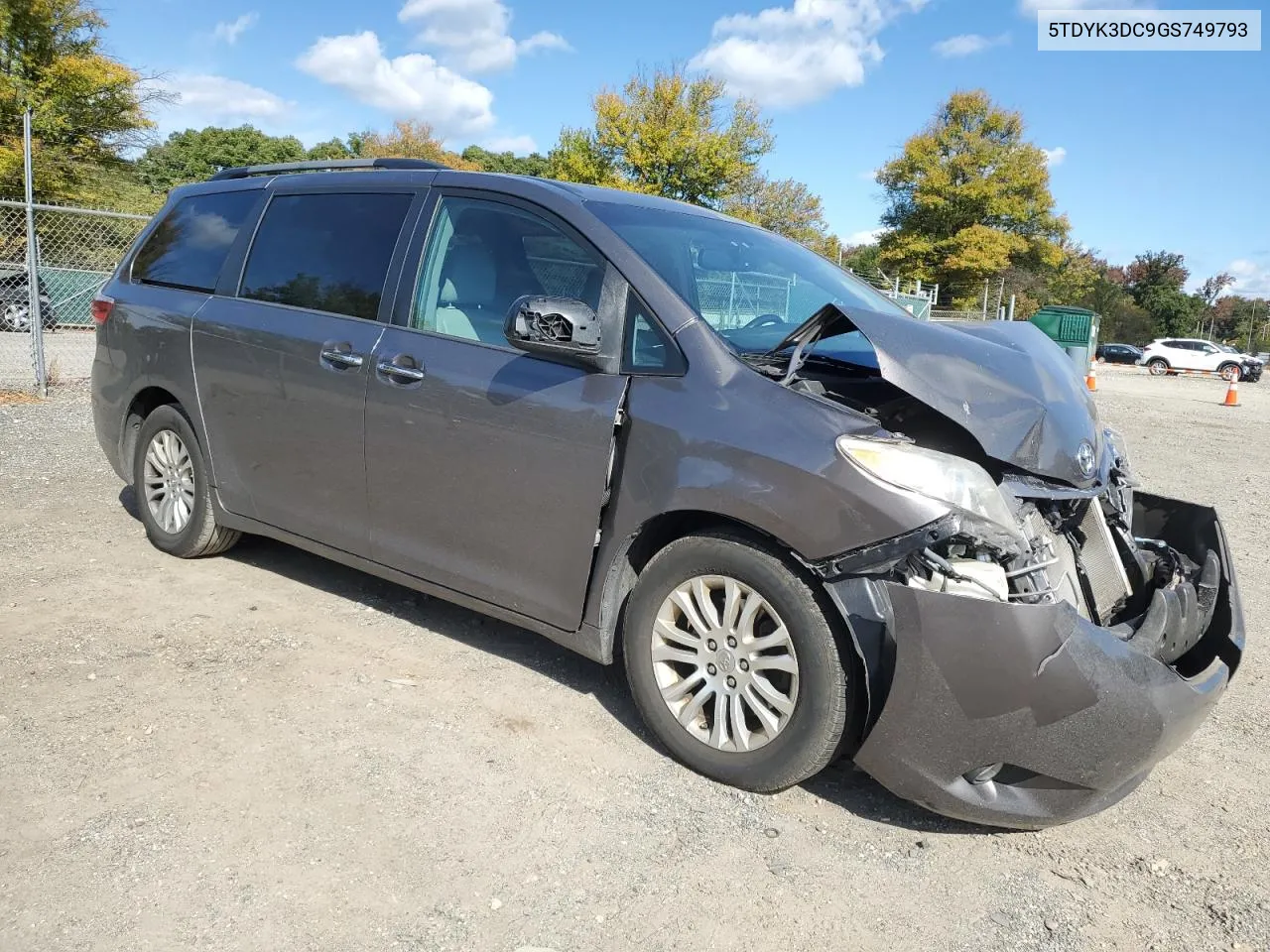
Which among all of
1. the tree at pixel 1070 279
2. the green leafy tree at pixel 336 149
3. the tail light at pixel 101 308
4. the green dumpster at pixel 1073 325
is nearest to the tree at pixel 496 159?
the green leafy tree at pixel 336 149

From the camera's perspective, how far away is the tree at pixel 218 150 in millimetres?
65188

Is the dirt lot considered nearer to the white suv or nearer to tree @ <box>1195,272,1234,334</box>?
the white suv

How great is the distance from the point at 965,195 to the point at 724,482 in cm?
5222

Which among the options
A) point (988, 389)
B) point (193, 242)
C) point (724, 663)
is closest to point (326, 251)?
point (193, 242)

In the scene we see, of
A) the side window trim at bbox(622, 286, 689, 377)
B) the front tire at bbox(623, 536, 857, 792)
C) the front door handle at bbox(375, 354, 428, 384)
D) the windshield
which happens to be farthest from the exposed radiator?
the front door handle at bbox(375, 354, 428, 384)

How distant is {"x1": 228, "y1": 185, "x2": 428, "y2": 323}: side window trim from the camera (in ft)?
12.5

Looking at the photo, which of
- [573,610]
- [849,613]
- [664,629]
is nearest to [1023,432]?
[849,613]

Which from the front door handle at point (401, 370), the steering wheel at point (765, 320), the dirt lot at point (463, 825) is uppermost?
the steering wheel at point (765, 320)

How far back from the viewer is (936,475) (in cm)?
263

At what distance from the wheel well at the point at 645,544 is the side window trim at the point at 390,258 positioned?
1.44 meters

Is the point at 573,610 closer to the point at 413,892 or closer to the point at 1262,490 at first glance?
the point at 413,892

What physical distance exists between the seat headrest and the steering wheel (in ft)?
3.18

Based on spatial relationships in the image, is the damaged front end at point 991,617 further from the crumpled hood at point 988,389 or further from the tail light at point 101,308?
the tail light at point 101,308

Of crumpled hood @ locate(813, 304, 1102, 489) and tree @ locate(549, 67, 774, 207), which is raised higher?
tree @ locate(549, 67, 774, 207)
